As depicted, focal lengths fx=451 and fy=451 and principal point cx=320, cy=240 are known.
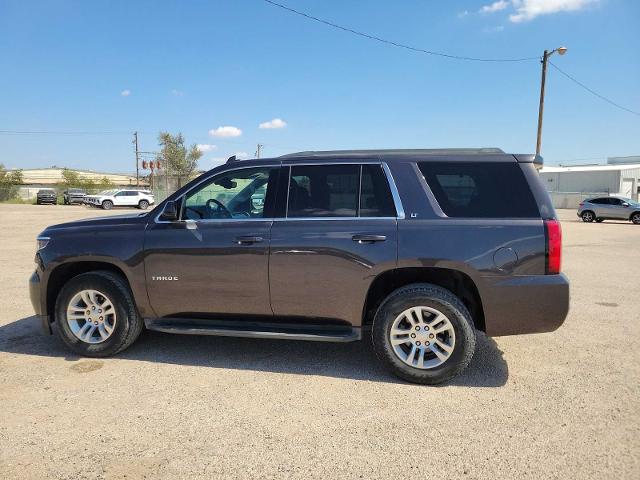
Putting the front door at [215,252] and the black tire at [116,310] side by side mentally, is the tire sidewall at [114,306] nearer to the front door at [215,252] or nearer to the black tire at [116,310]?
the black tire at [116,310]

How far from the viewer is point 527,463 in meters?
2.60

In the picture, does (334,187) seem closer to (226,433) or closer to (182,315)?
(182,315)

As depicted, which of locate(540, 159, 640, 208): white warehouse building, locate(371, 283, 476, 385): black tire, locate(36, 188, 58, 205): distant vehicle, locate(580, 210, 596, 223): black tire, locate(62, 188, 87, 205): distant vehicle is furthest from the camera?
locate(540, 159, 640, 208): white warehouse building

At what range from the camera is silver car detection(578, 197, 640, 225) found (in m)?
25.0

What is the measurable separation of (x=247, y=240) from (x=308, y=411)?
1.47m

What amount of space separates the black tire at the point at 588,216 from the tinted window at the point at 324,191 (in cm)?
2715

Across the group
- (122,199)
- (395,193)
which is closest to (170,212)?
(395,193)

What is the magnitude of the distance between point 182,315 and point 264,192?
135 cm

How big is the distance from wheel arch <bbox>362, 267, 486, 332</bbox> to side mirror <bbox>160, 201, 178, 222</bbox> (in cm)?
186

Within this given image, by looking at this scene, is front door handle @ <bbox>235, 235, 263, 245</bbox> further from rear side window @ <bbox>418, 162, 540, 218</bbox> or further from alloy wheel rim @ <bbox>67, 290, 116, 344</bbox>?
rear side window @ <bbox>418, 162, 540, 218</bbox>

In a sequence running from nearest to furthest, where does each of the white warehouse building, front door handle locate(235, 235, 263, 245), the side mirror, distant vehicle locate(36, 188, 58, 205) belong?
front door handle locate(235, 235, 263, 245) → the side mirror → distant vehicle locate(36, 188, 58, 205) → the white warehouse building

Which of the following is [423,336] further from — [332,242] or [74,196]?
[74,196]

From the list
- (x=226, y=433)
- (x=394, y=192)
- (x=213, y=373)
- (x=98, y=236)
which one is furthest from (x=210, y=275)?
(x=394, y=192)

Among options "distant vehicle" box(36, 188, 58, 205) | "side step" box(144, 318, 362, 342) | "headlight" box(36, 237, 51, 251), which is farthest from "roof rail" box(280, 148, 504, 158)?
"distant vehicle" box(36, 188, 58, 205)
